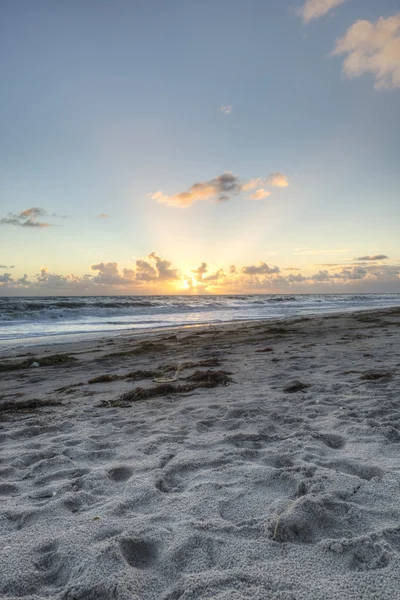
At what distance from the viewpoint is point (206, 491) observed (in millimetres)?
2344

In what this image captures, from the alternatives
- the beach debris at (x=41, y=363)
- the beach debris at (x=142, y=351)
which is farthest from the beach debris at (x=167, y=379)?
the beach debris at (x=41, y=363)

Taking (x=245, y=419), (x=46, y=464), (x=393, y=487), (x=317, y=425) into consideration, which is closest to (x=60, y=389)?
(x=46, y=464)

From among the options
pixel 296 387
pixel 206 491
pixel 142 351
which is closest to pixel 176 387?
pixel 296 387

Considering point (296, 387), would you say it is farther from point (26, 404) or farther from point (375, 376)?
point (26, 404)

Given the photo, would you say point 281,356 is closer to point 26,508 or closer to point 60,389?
point 60,389

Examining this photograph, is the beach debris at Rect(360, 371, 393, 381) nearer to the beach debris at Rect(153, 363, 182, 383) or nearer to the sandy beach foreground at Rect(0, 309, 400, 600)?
the sandy beach foreground at Rect(0, 309, 400, 600)

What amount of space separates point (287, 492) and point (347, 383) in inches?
112

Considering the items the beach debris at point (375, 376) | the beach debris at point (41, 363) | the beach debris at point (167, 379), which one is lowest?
the beach debris at point (41, 363)

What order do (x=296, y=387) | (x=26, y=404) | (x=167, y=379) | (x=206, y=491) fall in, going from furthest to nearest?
(x=167, y=379) → (x=26, y=404) → (x=296, y=387) → (x=206, y=491)

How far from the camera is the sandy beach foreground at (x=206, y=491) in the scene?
5.26 ft

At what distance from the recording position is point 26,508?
2.25m

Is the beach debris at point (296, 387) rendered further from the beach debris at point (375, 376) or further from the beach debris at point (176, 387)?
the beach debris at point (176, 387)

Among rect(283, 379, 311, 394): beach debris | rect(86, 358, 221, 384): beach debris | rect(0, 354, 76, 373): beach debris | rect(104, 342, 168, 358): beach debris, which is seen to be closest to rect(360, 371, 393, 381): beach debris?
rect(283, 379, 311, 394): beach debris

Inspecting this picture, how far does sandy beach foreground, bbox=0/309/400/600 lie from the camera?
5.26ft
